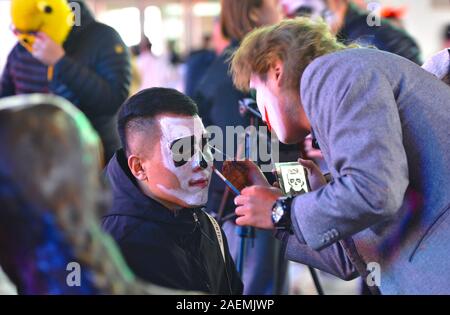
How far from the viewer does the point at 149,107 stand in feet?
7.45

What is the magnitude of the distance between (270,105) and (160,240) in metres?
0.51

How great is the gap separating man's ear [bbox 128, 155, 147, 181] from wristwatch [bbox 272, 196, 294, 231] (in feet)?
1.69

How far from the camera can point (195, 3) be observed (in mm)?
18031

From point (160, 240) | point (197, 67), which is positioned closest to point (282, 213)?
point (160, 240)

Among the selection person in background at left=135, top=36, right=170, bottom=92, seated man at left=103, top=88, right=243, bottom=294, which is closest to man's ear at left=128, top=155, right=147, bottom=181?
seated man at left=103, top=88, right=243, bottom=294

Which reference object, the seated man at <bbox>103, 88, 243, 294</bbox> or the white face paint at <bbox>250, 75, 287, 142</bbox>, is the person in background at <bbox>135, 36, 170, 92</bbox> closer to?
the seated man at <bbox>103, 88, 243, 294</bbox>

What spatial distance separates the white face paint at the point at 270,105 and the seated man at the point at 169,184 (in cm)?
35

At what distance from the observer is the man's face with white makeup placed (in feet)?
7.43

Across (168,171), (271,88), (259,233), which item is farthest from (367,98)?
(259,233)

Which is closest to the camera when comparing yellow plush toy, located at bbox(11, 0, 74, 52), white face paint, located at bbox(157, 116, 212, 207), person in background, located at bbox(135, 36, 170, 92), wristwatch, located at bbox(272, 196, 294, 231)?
wristwatch, located at bbox(272, 196, 294, 231)

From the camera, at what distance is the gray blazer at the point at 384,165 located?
67.5 inches
